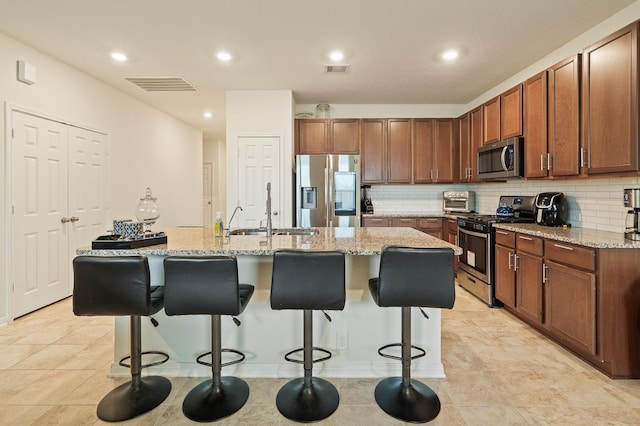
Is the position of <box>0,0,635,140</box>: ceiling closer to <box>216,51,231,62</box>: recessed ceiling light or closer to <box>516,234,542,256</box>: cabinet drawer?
<box>216,51,231,62</box>: recessed ceiling light

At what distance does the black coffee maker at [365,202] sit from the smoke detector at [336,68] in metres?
1.95

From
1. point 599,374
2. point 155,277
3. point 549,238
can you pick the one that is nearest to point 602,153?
point 549,238

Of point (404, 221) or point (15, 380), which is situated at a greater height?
point (404, 221)

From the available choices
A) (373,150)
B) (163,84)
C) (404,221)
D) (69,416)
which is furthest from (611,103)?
(163,84)

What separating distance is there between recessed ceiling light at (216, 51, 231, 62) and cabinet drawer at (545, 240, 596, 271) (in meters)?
3.37

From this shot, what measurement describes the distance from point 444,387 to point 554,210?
2136 millimetres

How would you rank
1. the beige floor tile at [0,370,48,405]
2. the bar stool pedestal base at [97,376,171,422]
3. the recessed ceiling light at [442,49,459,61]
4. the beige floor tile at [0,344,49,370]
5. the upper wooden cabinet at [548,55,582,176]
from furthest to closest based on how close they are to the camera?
the recessed ceiling light at [442,49,459,61]
the upper wooden cabinet at [548,55,582,176]
the beige floor tile at [0,344,49,370]
the beige floor tile at [0,370,48,405]
the bar stool pedestal base at [97,376,171,422]

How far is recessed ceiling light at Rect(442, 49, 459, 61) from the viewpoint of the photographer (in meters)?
3.38

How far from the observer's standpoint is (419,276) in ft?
5.87

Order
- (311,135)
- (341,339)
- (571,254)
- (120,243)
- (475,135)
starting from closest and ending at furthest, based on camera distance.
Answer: (120,243)
(341,339)
(571,254)
(475,135)
(311,135)

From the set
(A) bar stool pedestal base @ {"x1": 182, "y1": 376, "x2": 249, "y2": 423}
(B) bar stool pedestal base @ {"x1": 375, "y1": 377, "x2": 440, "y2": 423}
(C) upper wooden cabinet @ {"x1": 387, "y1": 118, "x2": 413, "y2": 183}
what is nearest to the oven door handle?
(C) upper wooden cabinet @ {"x1": 387, "y1": 118, "x2": 413, "y2": 183}

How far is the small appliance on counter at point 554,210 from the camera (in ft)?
10.5

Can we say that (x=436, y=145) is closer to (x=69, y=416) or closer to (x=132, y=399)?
(x=132, y=399)

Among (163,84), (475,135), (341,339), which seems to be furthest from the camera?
(475,135)
